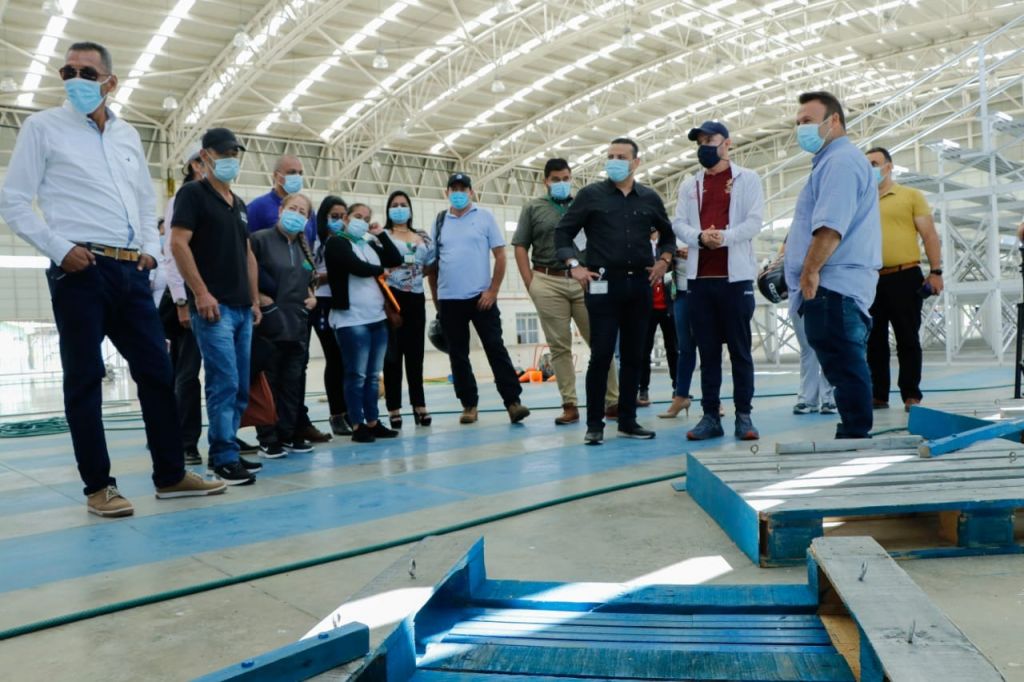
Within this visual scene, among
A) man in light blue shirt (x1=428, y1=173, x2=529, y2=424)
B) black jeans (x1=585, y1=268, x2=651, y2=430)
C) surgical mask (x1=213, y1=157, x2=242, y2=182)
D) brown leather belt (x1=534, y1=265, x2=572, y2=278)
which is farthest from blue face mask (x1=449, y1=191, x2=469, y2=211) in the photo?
surgical mask (x1=213, y1=157, x2=242, y2=182)

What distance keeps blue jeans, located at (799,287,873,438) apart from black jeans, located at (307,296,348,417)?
10.1 ft

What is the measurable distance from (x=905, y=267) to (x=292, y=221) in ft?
12.6

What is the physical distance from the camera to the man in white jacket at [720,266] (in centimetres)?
445

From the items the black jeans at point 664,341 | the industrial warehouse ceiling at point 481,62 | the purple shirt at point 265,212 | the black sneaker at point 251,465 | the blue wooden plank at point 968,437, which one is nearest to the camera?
the blue wooden plank at point 968,437

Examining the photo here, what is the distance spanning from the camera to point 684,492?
3.16 meters

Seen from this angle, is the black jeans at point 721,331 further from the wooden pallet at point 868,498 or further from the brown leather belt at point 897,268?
the wooden pallet at point 868,498

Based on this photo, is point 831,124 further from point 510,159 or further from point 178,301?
point 510,159

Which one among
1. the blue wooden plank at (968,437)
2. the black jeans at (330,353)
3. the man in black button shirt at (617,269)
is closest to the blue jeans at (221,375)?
the black jeans at (330,353)

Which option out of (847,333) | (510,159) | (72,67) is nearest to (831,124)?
(847,333)

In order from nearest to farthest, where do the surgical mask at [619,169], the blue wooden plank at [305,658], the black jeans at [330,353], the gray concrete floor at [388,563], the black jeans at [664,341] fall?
1. the blue wooden plank at [305,658]
2. the gray concrete floor at [388,563]
3. the surgical mask at [619,169]
4. the black jeans at [330,353]
5. the black jeans at [664,341]

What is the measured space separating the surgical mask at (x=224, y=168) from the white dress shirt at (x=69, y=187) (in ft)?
1.67

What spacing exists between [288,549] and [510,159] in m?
28.1

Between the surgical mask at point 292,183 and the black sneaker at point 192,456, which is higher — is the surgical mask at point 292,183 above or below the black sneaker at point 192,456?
above

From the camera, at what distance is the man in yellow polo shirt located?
5285mm
